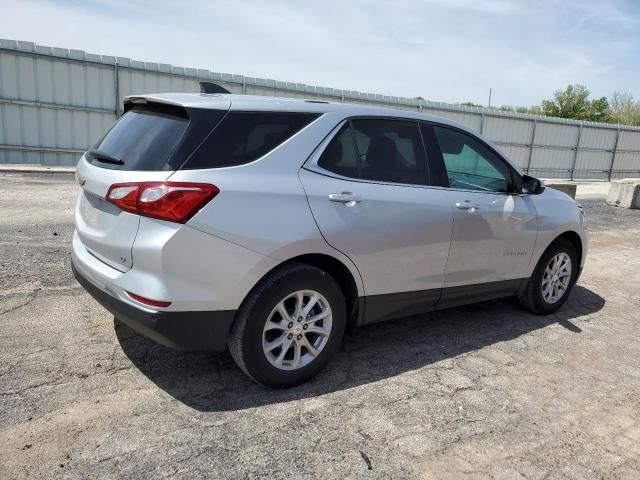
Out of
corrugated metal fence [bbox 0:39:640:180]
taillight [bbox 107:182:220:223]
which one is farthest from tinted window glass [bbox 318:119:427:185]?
corrugated metal fence [bbox 0:39:640:180]

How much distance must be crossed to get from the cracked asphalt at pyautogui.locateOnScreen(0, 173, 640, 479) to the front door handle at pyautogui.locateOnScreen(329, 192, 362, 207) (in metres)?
1.14

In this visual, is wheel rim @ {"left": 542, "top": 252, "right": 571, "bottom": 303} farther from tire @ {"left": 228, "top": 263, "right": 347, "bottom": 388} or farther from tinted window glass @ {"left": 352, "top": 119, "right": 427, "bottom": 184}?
tire @ {"left": 228, "top": 263, "right": 347, "bottom": 388}

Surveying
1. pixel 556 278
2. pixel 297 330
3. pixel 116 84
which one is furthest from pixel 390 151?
pixel 116 84

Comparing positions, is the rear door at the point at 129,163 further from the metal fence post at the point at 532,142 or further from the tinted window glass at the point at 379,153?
the metal fence post at the point at 532,142

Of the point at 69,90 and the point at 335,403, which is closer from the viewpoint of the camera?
the point at 335,403

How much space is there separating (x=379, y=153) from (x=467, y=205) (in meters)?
0.84

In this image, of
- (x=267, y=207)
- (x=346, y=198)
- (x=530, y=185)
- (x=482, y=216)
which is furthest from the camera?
(x=530, y=185)

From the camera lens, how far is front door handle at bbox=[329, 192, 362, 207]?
126 inches

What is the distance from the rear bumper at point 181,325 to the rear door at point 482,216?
182 centimetres

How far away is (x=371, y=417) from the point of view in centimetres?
297

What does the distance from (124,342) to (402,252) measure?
6.63 feet

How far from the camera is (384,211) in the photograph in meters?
3.41

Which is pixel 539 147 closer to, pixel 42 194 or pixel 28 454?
pixel 42 194

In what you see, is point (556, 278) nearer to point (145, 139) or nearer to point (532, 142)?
point (145, 139)
